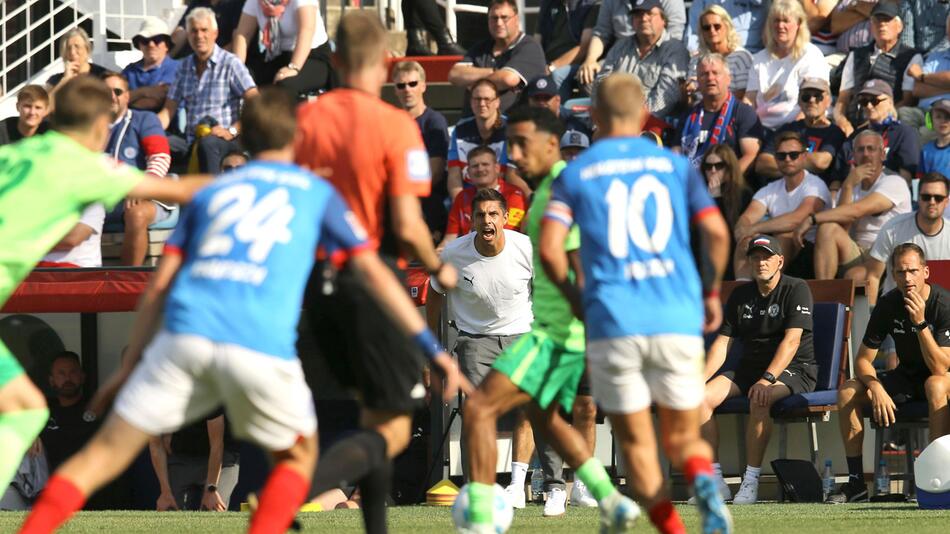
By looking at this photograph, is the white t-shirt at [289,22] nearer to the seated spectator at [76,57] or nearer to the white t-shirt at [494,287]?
the seated spectator at [76,57]

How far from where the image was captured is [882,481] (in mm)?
11648

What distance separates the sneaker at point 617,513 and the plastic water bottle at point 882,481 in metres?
5.13

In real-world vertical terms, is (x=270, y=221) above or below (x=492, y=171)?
above

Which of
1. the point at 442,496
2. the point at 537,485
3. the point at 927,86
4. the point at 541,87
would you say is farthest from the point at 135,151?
the point at 927,86

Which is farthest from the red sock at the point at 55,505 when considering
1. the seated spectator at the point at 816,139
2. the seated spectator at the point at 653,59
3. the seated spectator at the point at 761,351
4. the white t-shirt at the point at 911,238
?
the seated spectator at the point at 653,59

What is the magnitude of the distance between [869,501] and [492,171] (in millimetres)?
3874

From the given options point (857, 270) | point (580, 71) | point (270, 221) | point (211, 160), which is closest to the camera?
point (270, 221)

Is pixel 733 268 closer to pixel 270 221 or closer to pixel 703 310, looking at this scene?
pixel 703 310

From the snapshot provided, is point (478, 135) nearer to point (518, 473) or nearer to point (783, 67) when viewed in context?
point (783, 67)

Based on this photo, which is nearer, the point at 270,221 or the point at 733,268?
the point at 270,221

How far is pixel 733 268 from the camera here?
13.1 metres

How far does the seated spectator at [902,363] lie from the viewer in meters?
11.3

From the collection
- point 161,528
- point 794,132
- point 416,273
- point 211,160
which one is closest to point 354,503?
point 416,273

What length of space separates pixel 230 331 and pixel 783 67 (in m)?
9.69
